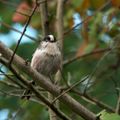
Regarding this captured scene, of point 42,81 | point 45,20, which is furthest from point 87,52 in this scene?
point 42,81

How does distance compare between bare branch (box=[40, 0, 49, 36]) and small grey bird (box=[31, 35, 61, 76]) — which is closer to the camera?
small grey bird (box=[31, 35, 61, 76])

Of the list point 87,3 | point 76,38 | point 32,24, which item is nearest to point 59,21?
point 87,3

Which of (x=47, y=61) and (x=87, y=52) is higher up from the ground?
(x=87, y=52)

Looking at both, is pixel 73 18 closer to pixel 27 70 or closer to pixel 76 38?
pixel 76 38

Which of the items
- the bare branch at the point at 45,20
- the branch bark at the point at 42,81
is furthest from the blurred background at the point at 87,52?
the branch bark at the point at 42,81

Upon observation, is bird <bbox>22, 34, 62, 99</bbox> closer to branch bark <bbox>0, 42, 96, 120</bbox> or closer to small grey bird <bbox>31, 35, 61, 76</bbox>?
small grey bird <bbox>31, 35, 61, 76</bbox>

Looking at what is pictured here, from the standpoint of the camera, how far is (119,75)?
598 centimetres

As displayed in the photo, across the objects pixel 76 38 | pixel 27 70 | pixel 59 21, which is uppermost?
pixel 76 38

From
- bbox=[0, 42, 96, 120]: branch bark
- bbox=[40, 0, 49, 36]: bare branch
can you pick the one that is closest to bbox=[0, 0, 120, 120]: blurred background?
bbox=[40, 0, 49, 36]: bare branch

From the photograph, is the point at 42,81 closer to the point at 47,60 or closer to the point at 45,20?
the point at 47,60

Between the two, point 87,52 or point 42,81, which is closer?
point 42,81

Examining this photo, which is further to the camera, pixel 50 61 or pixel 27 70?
pixel 50 61

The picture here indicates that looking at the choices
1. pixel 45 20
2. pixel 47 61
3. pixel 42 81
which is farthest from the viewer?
pixel 45 20

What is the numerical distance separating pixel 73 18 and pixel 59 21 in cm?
43
